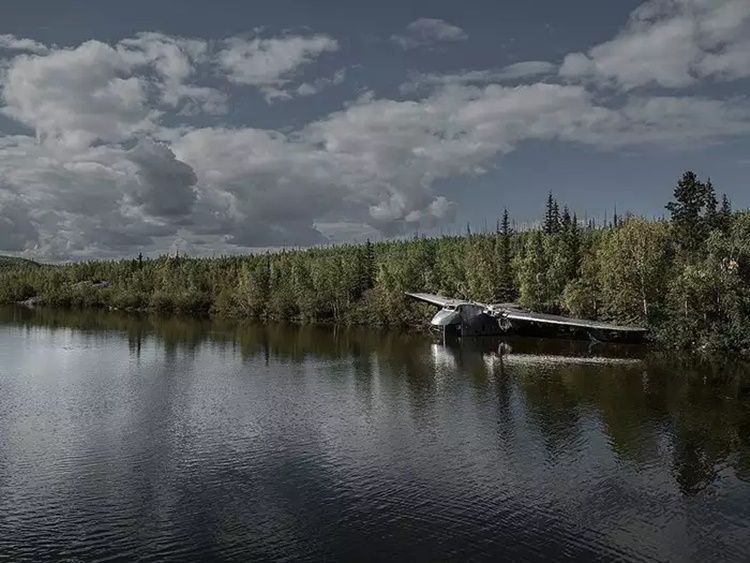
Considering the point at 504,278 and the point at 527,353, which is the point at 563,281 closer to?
the point at 504,278

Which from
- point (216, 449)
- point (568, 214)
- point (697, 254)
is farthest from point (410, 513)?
point (568, 214)

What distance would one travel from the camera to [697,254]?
91125 millimetres

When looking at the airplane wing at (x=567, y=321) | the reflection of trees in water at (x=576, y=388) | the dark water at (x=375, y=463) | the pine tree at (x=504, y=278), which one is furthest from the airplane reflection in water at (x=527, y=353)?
the pine tree at (x=504, y=278)

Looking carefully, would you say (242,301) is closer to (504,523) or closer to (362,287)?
(362,287)

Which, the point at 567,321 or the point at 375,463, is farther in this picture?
the point at 567,321

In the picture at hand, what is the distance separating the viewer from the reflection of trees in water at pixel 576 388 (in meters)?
39.3

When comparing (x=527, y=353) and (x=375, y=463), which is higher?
(x=527, y=353)

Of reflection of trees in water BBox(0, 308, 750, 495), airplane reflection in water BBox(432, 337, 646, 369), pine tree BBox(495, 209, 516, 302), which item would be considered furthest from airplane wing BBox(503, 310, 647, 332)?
pine tree BBox(495, 209, 516, 302)

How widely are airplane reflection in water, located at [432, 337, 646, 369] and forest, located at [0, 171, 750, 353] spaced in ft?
26.4

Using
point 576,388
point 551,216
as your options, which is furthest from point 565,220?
point 576,388

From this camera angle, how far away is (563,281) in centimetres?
10769

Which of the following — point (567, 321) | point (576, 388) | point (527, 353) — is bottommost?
point (576, 388)

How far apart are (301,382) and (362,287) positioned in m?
87.7

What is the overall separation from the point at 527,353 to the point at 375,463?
164 ft
